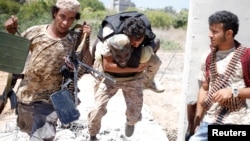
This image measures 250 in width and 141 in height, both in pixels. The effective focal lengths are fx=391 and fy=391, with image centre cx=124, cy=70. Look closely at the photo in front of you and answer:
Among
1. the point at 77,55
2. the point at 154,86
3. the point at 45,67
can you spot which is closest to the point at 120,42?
the point at 77,55

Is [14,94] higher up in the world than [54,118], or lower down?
higher up

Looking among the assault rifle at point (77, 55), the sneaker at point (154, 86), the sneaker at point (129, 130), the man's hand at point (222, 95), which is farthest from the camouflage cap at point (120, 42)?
the sneaker at point (129, 130)

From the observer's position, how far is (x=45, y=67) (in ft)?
9.80

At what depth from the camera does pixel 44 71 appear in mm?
2996

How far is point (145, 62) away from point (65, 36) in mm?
789

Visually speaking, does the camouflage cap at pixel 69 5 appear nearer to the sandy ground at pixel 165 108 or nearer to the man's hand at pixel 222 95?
the man's hand at pixel 222 95

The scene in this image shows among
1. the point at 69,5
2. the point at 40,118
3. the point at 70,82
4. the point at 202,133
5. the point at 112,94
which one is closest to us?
the point at 202,133

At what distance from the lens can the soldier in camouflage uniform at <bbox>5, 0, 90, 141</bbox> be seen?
2865 mm

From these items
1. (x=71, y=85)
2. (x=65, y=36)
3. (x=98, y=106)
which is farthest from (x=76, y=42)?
(x=98, y=106)

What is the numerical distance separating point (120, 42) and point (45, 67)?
0.61m

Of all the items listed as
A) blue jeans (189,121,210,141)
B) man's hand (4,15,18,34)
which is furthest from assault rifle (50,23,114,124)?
blue jeans (189,121,210,141)

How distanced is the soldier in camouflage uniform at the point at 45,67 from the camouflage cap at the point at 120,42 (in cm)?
28

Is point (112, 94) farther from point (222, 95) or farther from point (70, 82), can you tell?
point (222, 95)

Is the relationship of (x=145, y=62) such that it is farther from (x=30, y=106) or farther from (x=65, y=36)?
(x=30, y=106)
